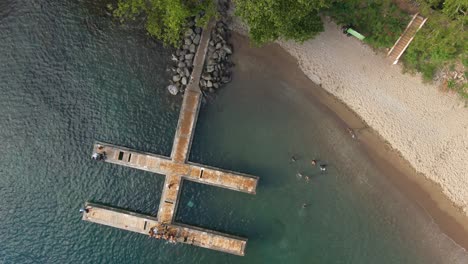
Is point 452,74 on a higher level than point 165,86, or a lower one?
higher

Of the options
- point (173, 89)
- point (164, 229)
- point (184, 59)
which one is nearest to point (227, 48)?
point (184, 59)

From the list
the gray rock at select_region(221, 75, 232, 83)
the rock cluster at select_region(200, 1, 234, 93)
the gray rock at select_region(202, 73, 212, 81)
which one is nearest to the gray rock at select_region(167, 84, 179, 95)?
the rock cluster at select_region(200, 1, 234, 93)

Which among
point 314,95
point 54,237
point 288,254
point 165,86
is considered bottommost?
point 54,237

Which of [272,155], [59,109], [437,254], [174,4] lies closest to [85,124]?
[59,109]

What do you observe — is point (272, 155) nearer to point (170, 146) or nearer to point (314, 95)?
point (314, 95)

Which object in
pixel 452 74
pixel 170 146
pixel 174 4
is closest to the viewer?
pixel 174 4

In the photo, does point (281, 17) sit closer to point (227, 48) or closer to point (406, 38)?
point (227, 48)
